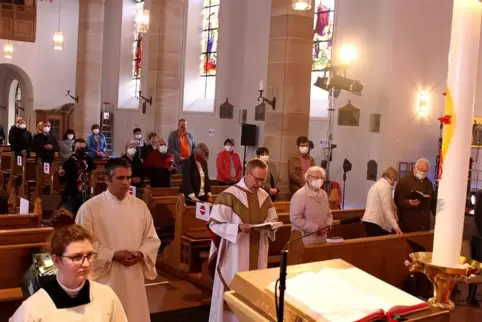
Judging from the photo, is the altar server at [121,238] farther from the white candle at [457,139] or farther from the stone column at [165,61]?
the stone column at [165,61]

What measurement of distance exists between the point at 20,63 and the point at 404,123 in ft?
47.5

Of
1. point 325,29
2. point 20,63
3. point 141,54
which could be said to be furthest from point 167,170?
point 20,63

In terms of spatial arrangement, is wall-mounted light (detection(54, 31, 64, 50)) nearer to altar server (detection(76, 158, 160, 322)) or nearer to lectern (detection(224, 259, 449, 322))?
altar server (detection(76, 158, 160, 322))

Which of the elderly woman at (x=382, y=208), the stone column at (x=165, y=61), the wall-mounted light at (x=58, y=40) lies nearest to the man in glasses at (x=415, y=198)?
the elderly woman at (x=382, y=208)

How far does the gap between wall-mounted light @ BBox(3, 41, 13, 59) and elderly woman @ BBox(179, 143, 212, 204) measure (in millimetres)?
14334

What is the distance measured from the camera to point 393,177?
269 inches

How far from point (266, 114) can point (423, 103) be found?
3.62 meters

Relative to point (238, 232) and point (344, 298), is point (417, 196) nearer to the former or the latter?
point (238, 232)

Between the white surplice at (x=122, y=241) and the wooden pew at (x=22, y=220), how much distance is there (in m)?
2.52

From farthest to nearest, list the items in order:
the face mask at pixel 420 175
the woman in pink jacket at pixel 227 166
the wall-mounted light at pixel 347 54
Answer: the wall-mounted light at pixel 347 54 < the woman in pink jacket at pixel 227 166 < the face mask at pixel 420 175

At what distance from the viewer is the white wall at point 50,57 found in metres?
21.1

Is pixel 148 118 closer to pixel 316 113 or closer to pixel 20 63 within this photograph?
pixel 316 113

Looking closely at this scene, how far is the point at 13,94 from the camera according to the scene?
23703 millimetres

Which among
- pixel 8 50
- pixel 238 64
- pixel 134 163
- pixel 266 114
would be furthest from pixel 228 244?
pixel 8 50
